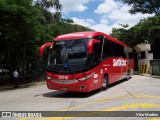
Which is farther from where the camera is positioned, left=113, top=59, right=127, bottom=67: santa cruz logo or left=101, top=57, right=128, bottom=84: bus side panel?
left=113, top=59, right=127, bottom=67: santa cruz logo

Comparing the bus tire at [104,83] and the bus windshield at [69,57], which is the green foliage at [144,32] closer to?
the bus tire at [104,83]

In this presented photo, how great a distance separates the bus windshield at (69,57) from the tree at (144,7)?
29613 mm

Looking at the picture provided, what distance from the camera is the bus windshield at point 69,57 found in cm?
1495

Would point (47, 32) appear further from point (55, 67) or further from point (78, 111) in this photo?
point (78, 111)

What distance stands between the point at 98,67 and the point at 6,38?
11645 mm

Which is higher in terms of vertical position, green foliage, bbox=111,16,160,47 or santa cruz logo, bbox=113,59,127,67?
green foliage, bbox=111,16,160,47

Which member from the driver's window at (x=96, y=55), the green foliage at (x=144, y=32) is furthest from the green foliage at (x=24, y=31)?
the green foliage at (x=144, y=32)

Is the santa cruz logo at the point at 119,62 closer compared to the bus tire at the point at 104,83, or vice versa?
the bus tire at the point at 104,83

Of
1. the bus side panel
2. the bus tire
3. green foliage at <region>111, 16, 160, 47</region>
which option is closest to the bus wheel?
the bus tire

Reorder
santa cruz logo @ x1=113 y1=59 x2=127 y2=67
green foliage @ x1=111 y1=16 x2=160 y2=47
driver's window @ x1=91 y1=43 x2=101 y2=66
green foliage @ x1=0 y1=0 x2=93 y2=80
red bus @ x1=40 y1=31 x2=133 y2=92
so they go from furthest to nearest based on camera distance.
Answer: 1. green foliage @ x1=111 y1=16 x2=160 y2=47
2. green foliage @ x1=0 y1=0 x2=93 y2=80
3. santa cruz logo @ x1=113 y1=59 x2=127 y2=67
4. driver's window @ x1=91 y1=43 x2=101 y2=66
5. red bus @ x1=40 y1=31 x2=133 y2=92

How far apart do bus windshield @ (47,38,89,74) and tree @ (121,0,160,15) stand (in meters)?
29.6

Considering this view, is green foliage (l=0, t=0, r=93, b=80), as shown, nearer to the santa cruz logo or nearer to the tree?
the santa cruz logo

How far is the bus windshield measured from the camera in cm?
1495

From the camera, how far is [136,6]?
43969 millimetres
